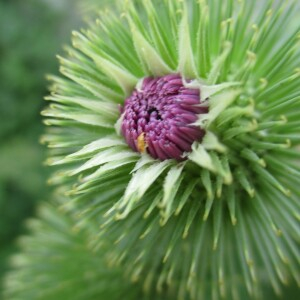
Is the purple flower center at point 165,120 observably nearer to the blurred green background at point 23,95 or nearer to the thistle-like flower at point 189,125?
the thistle-like flower at point 189,125

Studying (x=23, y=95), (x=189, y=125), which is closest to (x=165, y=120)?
(x=189, y=125)

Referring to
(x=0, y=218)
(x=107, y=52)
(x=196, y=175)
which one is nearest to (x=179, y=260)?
(x=196, y=175)

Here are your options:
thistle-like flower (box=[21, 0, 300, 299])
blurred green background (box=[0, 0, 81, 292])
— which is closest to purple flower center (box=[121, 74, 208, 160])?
thistle-like flower (box=[21, 0, 300, 299])

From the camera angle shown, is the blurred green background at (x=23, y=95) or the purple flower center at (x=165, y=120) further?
the blurred green background at (x=23, y=95)

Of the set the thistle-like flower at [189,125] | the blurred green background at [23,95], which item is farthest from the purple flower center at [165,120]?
the blurred green background at [23,95]

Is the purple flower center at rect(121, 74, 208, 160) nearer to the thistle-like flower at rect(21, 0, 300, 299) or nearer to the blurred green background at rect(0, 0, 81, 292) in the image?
the thistle-like flower at rect(21, 0, 300, 299)
